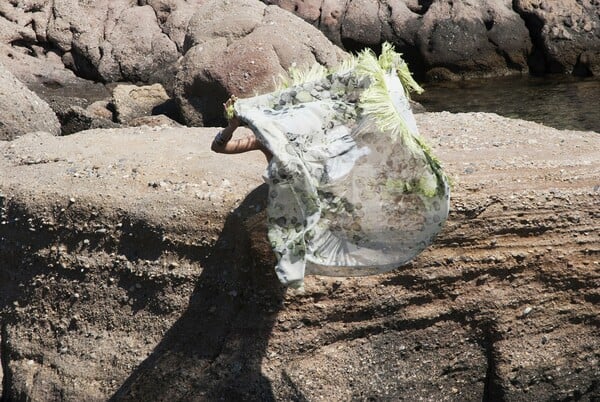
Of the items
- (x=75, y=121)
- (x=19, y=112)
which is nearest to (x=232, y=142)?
(x=19, y=112)


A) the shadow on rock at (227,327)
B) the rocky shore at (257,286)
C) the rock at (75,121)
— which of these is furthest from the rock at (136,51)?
the shadow on rock at (227,327)

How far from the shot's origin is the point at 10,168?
16.6 ft

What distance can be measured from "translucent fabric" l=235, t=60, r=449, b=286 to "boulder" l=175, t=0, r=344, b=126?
4.86 meters

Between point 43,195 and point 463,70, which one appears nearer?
point 43,195

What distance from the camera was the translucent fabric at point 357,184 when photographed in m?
4.07

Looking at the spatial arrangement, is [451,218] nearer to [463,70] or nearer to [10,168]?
[10,168]

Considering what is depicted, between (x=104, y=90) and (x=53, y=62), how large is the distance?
39.6 inches

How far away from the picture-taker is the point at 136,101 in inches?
440

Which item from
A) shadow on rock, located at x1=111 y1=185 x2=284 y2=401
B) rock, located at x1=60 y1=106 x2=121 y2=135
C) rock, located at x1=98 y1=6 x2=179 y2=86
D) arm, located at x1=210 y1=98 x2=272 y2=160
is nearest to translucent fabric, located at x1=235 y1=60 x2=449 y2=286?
arm, located at x1=210 y1=98 x2=272 y2=160

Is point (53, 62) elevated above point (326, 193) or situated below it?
below

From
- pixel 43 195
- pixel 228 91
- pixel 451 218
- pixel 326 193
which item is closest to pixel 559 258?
pixel 451 218

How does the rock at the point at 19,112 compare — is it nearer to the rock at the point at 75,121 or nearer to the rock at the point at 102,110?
the rock at the point at 75,121

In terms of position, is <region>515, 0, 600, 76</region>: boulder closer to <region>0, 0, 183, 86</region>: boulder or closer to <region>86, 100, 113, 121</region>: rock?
<region>0, 0, 183, 86</region>: boulder

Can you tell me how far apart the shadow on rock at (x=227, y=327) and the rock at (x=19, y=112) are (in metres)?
3.28
